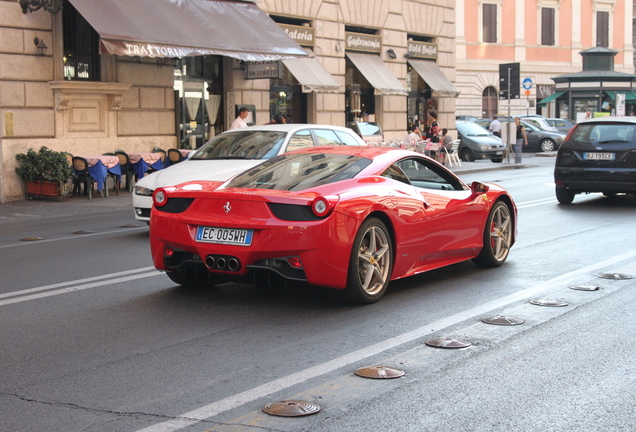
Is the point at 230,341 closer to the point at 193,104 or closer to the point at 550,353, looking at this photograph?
the point at 550,353

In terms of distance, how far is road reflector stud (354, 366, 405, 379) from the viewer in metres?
5.02

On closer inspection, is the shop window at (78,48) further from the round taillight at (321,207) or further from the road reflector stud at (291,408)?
the road reflector stud at (291,408)

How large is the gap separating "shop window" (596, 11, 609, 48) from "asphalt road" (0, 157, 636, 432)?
57.1 meters

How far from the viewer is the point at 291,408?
14.6 feet

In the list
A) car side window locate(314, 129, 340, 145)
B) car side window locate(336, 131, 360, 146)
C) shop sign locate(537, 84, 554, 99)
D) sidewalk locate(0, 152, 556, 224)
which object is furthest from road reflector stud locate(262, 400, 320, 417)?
shop sign locate(537, 84, 554, 99)

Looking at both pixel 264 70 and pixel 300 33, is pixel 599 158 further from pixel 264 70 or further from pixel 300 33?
pixel 300 33

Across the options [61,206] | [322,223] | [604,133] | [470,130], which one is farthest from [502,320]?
[470,130]

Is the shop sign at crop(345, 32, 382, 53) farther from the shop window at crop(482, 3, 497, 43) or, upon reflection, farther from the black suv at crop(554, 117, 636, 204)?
the shop window at crop(482, 3, 497, 43)

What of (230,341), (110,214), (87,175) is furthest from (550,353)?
(87,175)

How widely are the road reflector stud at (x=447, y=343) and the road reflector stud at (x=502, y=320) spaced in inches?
25.6

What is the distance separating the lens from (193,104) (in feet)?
74.6

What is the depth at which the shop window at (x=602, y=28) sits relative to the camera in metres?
62.3

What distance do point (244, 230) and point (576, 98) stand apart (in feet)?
149

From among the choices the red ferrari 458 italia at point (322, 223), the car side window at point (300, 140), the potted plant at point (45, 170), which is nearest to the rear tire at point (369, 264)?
the red ferrari 458 italia at point (322, 223)
